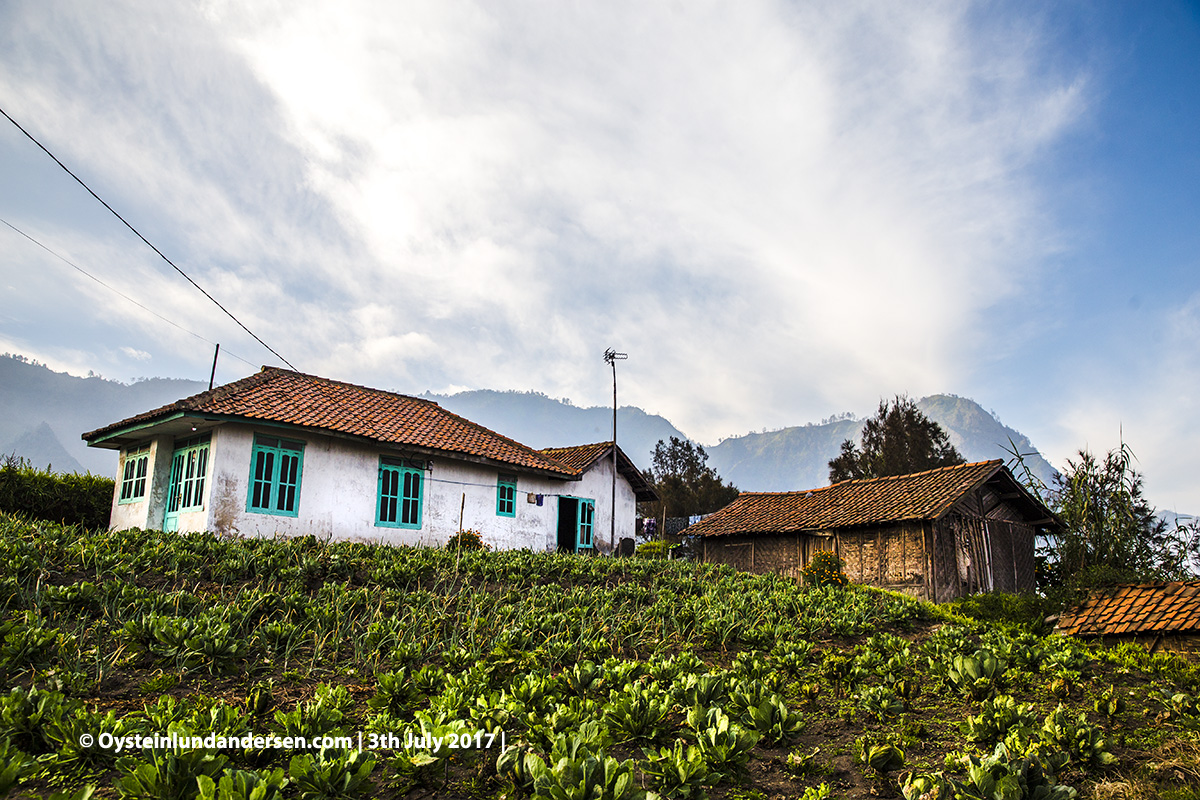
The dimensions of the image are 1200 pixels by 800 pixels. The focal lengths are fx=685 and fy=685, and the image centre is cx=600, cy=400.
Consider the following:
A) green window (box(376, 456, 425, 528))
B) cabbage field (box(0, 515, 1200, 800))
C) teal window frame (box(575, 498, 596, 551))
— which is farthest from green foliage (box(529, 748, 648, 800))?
teal window frame (box(575, 498, 596, 551))

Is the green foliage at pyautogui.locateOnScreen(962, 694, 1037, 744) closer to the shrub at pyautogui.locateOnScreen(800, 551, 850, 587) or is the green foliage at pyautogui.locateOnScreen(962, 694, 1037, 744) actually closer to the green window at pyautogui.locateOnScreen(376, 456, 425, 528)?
the shrub at pyautogui.locateOnScreen(800, 551, 850, 587)

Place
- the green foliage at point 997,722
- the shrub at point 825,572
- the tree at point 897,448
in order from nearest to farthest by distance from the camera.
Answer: the green foliage at point 997,722, the shrub at point 825,572, the tree at point 897,448

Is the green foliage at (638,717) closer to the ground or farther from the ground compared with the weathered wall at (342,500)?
closer to the ground

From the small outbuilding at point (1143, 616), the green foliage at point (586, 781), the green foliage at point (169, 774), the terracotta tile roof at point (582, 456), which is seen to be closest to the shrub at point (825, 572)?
the small outbuilding at point (1143, 616)

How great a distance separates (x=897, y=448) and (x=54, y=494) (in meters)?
36.5

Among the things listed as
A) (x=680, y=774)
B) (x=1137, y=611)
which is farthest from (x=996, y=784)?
(x=1137, y=611)

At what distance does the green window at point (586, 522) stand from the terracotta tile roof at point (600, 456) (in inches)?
52.2

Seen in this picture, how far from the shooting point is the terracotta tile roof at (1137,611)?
37.6 feet

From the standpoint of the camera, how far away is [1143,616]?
12062 mm

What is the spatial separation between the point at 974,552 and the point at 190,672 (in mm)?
20544

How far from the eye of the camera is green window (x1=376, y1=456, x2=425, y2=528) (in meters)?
17.2

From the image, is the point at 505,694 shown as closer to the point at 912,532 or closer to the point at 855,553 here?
the point at 912,532

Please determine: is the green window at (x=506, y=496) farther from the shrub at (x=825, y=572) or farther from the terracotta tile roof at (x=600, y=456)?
the shrub at (x=825, y=572)

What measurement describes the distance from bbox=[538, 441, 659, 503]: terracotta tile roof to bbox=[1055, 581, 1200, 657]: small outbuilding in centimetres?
1280
